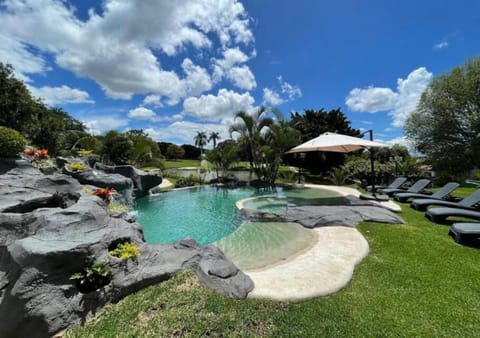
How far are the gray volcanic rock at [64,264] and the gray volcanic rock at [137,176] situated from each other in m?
6.83

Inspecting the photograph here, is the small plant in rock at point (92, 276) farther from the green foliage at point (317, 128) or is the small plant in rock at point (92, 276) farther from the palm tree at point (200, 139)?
the palm tree at point (200, 139)

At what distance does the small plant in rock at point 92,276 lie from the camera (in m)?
2.48

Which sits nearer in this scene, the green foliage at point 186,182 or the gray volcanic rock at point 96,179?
the gray volcanic rock at point 96,179

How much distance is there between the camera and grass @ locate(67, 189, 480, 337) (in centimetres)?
216

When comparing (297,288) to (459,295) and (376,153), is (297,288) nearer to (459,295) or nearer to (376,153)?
(459,295)

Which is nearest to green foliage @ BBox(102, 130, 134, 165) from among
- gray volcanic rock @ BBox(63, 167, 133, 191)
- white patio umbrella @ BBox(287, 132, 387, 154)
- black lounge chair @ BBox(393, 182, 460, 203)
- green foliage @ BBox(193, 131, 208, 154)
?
gray volcanic rock @ BBox(63, 167, 133, 191)

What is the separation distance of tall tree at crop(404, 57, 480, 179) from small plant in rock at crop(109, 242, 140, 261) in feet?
63.6

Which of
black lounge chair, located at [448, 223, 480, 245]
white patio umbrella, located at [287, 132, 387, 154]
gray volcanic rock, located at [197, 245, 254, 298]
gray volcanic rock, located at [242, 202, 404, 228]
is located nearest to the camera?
gray volcanic rock, located at [197, 245, 254, 298]

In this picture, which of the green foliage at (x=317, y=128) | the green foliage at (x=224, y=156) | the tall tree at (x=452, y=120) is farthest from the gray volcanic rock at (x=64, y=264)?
the green foliage at (x=317, y=128)

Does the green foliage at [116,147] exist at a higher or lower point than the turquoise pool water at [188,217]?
higher

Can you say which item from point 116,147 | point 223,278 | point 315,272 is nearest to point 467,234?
point 315,272

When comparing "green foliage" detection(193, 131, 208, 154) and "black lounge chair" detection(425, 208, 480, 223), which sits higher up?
"green foliage" detection(193, 131, 208, 154)

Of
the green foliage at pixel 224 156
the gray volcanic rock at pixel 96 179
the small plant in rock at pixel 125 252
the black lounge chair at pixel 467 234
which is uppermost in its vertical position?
the green foliage at pixel 224 156

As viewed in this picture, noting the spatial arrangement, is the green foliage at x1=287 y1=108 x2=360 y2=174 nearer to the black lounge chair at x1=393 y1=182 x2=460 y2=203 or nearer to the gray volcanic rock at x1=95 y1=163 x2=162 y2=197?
the black lounge chair at x1=393 y1=182 x2=460 y2=203
